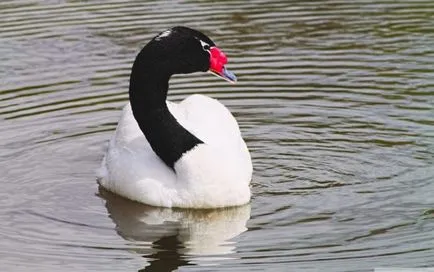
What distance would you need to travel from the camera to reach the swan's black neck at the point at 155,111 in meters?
11.4

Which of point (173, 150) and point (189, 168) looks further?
point (173, 150)

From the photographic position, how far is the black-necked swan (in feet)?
36.9

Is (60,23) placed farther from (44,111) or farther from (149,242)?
(149,242)

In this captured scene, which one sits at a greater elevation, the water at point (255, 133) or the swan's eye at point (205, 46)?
the swan's eye at point (205, 46)

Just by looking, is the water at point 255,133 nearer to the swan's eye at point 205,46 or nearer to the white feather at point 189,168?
the white feather at point 189,168

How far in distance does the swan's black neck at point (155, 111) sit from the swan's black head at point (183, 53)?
0.03 m

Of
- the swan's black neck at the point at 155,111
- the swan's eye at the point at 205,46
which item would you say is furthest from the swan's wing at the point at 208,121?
the swan's eye at the point at 205,46

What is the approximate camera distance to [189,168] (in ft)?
37.0

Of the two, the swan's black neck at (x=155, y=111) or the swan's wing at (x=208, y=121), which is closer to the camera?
the swan's black neck at (x=155, y=111)

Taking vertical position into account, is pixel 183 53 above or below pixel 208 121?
above

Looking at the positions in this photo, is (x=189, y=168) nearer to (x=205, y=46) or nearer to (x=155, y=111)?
(x=155, y=111)

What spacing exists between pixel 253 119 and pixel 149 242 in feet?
9.50

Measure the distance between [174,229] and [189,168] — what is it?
2.05ft

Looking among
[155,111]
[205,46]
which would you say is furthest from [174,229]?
[205,46]
